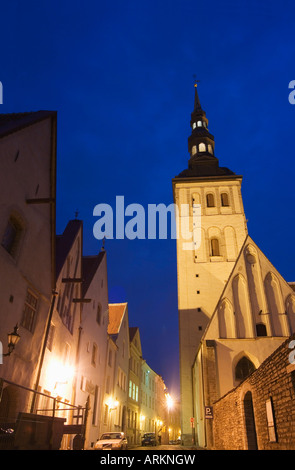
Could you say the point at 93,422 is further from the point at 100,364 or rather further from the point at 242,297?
the point at 242,297

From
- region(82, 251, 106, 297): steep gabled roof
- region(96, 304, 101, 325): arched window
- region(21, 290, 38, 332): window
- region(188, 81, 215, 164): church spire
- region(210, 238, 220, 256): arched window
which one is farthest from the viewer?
region(188, 81, 215, 164): church spire

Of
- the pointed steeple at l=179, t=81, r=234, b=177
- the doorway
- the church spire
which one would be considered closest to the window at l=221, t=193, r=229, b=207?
the pointed steeple at l=179, t=81, r=234, b=177

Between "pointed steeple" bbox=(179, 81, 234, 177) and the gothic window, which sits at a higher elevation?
"pointed steeple" bbox=(179, 81, 234, 177)

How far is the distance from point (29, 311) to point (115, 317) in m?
21.5

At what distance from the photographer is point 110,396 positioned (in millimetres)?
26891

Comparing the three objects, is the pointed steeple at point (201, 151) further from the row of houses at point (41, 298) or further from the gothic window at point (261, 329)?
the row of houses at point (41, 298)

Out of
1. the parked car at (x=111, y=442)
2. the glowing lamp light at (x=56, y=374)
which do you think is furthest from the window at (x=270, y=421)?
the parked car at (x=111, y=442)

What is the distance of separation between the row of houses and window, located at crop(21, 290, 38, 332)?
4cm

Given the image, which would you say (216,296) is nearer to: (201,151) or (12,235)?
(201,151)

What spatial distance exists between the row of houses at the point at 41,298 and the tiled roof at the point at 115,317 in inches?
341

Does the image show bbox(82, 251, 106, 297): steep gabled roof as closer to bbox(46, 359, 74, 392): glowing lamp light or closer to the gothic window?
bbox(46, 359, 74, 392): glowing lamp light

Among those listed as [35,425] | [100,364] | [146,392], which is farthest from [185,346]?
[35,425]

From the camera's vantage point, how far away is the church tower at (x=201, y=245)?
1330 inches

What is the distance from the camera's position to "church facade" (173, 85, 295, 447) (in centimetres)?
2292
